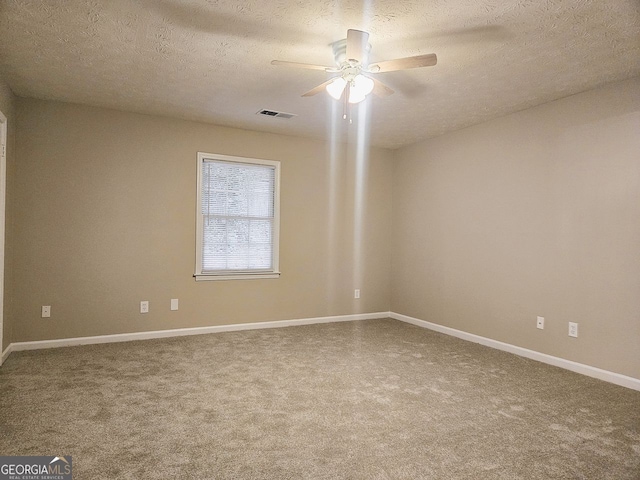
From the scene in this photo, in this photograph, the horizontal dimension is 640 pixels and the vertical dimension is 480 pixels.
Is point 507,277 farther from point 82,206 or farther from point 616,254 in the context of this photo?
point 82,206

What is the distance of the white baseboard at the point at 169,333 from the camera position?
13.4 feet

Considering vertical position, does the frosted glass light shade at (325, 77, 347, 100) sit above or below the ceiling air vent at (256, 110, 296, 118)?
below

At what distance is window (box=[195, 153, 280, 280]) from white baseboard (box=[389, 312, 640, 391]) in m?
2.21

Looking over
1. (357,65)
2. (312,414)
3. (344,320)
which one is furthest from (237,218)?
(312,414)

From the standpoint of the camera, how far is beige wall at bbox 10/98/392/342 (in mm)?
4117

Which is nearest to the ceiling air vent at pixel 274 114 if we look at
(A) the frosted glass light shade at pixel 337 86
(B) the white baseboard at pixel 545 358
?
(A) the frosted glass light shade at pixel 337 86

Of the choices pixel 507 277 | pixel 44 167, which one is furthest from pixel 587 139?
pixel 44 167

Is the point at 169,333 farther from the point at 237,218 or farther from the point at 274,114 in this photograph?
the point at 274,114

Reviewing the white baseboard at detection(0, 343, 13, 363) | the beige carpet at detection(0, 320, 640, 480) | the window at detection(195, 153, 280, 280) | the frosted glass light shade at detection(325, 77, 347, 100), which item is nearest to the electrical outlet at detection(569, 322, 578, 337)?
the beige carpet at detection(0, 320, 640, 480)

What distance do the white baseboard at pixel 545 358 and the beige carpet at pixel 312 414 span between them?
0.35 feet

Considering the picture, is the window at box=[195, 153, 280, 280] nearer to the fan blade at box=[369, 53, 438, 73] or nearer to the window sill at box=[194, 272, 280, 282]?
the window sill at box=[194, 272, 280, 282]

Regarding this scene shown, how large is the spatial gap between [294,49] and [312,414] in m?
2.53

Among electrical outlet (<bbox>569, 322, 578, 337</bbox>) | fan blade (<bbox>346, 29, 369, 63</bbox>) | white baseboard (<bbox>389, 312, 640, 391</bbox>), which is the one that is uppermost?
fan blade (<bbox>346, 29, 369, 63</bbox>)

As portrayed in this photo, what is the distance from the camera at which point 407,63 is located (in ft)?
8.50
